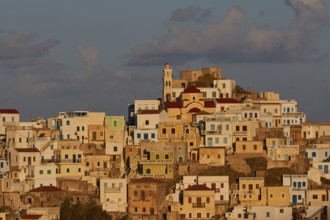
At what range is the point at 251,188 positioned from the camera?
85250 mm

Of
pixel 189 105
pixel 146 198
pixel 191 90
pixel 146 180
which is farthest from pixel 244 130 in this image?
pixel 146 198

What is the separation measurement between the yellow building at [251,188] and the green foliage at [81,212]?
864cm

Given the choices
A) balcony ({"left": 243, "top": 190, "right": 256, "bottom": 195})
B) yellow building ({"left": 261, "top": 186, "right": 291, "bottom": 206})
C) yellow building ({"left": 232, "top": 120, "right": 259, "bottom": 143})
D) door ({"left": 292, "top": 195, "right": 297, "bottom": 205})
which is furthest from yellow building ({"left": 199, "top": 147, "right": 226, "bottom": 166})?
door ({"left": 292, "top": 195, "right": 297, "bottom": 205})

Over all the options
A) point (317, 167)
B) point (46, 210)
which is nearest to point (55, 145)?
point (46, 210)

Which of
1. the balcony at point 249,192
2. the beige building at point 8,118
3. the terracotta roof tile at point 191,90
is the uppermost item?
the terracotta roof tile at point 191,90

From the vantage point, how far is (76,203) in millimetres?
84000

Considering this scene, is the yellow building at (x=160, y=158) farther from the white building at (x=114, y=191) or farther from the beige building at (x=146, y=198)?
the beige building at (x=146, y=198)

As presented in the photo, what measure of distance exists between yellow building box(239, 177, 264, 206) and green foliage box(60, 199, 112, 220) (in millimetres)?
8642

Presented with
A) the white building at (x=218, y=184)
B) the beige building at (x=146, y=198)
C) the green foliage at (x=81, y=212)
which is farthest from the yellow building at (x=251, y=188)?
the green foliage at (x=81, y=212)

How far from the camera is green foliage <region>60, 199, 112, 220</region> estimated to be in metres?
82.0

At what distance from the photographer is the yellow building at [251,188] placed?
85125 millimetres

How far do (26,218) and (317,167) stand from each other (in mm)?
19809

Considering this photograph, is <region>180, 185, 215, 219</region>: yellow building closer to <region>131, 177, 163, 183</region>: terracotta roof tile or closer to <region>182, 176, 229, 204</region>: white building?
<region>182, 176, 229, 204</region>: white building

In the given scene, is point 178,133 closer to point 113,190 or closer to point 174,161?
Answer: point 174,161
